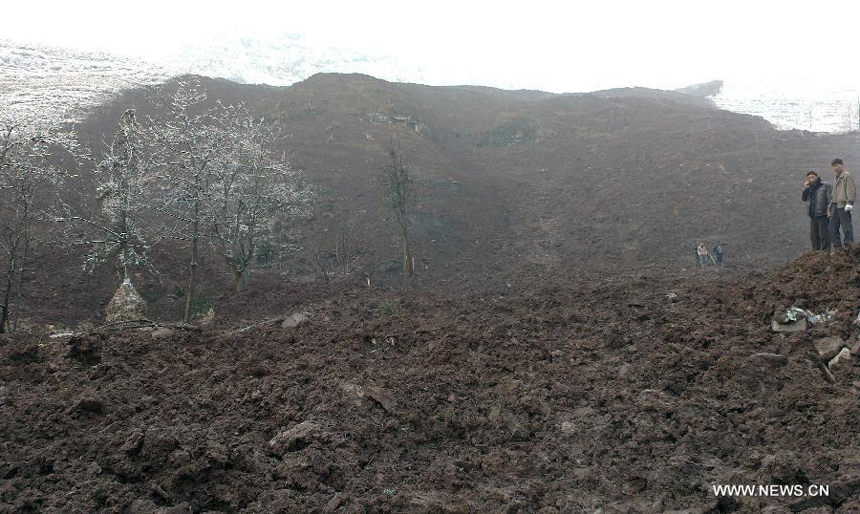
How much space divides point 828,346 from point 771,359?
59cm

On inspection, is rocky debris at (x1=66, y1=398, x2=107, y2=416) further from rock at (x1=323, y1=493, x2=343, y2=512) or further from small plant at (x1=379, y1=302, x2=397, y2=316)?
small plant at (x1=379, y1=302, x2=397, y2=316)

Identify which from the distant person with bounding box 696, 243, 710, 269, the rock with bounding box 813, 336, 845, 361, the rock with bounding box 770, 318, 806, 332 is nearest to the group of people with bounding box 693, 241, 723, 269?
the distant person with bounding box 696, 243, 710, 269

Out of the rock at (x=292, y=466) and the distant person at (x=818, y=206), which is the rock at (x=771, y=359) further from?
the rock at (x=292, y=466)

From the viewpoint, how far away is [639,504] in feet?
12.3

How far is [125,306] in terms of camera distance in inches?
448

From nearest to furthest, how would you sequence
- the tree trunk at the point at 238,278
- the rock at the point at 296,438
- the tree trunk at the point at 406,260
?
1. the rock at the point at 296,438
2. the tree trunk at the point at 238,278
3. the tree trunk at the point at 406,260

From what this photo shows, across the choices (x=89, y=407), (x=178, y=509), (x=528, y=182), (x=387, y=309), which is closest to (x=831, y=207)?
(x=387, y=309)

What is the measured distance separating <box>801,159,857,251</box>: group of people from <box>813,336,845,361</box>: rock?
3.48 m

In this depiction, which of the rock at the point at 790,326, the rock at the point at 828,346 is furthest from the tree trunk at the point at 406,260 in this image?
the rock at the point at 828,346

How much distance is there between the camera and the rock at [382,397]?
5301 millimetres

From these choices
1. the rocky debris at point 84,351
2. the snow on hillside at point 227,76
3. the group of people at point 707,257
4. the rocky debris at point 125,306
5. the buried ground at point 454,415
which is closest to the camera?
the buried ground at point 454,415

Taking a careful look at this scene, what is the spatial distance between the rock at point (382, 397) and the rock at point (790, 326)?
4495 mm

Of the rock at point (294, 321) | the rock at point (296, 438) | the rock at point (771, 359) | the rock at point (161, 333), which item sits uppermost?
the rock at point (771, 359)

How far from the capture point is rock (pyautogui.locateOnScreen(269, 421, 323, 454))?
4477mm
